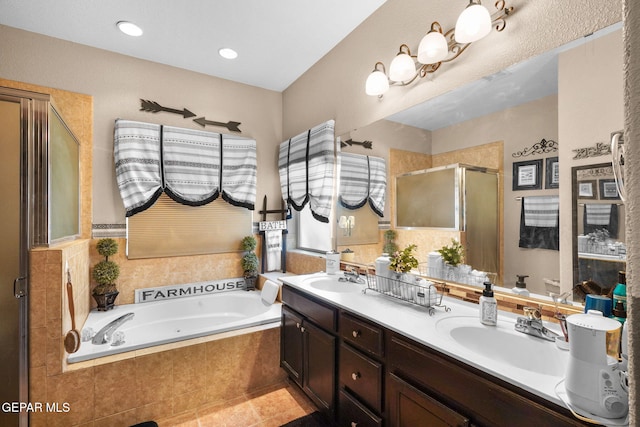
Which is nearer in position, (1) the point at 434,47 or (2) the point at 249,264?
(1) the point at 434,47

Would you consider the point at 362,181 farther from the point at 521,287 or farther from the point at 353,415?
the point at 353,415

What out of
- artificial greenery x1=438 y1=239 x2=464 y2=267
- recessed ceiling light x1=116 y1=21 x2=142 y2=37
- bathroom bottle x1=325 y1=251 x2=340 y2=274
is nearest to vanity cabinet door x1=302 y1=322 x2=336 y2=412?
bathroom bottle x1=325 y1=251 x2=340 y2=274

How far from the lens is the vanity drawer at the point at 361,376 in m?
1.37

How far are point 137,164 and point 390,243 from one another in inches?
91.5

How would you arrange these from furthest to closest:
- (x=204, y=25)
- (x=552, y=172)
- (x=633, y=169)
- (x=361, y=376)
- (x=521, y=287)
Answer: (x=204, y=25) → (x=361, y=376) → (x=521, y=287) → (x=552, y=172) → (x=633, y=169)

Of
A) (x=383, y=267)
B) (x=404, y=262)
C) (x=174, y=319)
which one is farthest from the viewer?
(x=174, y=319)

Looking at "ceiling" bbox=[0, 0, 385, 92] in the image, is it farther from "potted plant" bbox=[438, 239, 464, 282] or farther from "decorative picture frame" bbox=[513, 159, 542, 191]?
"potted plant" bbox=[438, 239, 464, 282]

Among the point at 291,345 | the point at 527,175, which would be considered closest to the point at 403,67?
the point at 527,175

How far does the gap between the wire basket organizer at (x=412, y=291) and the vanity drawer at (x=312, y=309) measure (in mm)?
316

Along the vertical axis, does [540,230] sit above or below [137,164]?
below

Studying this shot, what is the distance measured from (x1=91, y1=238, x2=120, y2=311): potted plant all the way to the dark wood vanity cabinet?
1.55 metres

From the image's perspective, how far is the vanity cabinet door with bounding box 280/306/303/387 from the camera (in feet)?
6.78

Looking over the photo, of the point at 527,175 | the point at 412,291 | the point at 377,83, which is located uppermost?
the point at 377,83

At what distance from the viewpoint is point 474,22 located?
1408 millimetres
